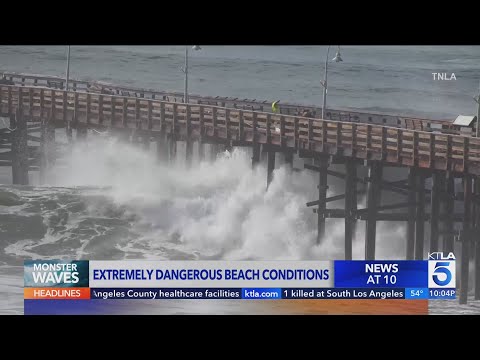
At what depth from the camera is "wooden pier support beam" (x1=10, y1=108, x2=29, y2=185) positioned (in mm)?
67688

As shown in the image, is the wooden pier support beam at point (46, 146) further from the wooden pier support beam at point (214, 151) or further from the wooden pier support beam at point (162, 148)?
the wooden pier support beam at point (214, 151)

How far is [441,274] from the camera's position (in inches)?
2019

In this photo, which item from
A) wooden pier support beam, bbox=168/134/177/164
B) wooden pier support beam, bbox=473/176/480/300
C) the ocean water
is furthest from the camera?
wooden pier support beam, bbox=168/134/177/164

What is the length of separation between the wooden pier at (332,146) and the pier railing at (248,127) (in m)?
0.03

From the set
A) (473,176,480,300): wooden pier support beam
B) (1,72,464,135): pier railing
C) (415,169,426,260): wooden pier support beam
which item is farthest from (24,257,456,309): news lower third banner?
(1,72,464,135): pier railing

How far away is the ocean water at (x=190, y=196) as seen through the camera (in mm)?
55594

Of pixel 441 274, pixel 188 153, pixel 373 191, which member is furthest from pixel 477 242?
pixel 188 153

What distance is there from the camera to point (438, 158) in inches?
2292

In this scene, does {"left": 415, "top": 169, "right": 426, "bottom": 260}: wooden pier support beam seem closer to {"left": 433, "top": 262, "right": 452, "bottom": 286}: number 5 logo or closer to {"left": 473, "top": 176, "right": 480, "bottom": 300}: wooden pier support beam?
{"left": 473, "top": 176, "right": 480, "bottom": 300}: wooden pier support beam

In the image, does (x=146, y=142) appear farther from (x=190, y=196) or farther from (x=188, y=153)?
(x=190, y=196)

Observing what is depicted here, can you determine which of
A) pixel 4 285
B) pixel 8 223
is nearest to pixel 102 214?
pixel 8 223

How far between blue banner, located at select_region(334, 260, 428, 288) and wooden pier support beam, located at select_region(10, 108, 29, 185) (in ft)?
64.0
